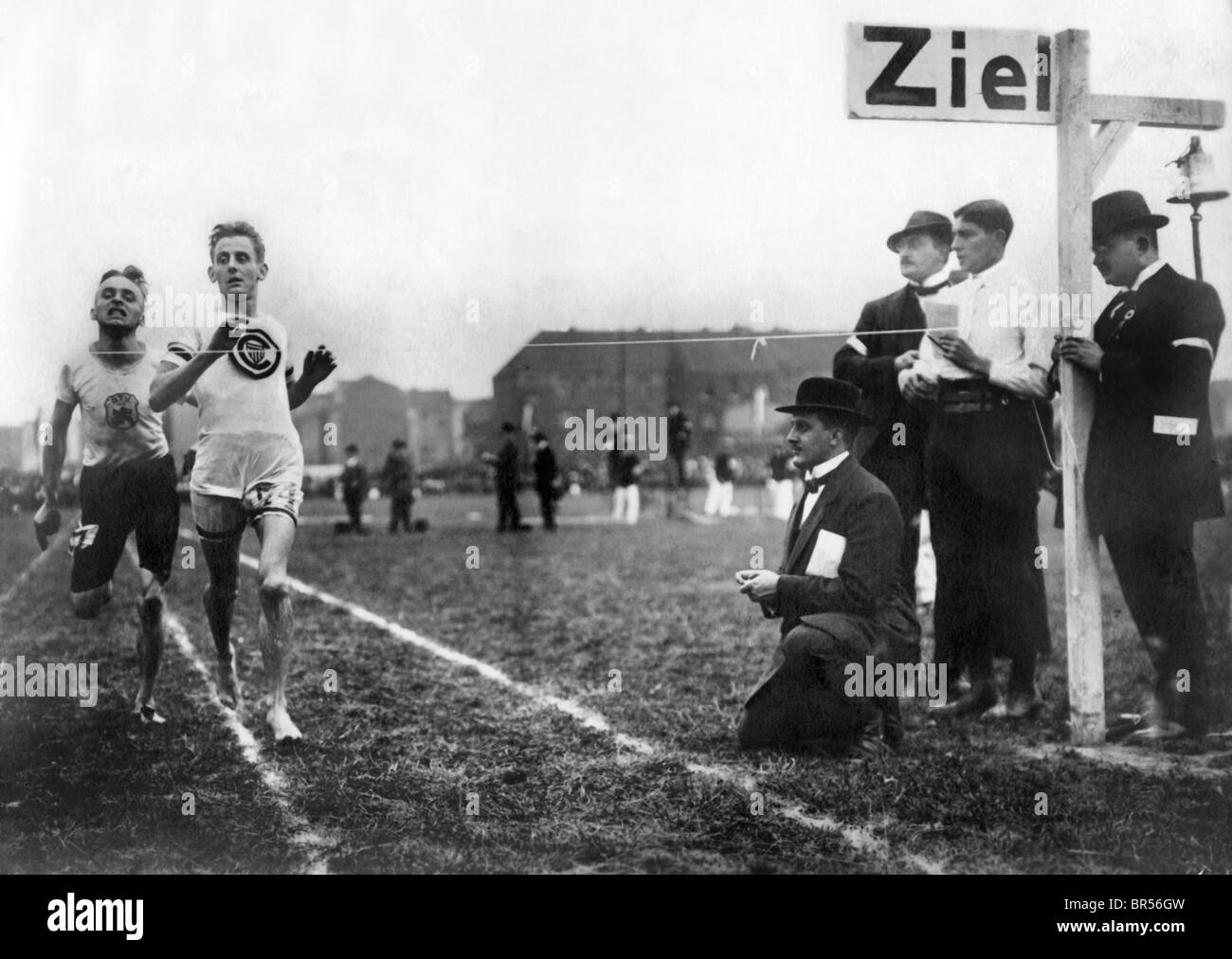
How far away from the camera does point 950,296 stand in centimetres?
426

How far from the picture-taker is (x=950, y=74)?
408cm

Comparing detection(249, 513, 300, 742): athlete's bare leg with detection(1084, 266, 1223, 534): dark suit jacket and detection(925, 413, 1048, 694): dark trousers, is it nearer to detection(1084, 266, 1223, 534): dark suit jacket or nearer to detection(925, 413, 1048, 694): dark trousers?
detection(925, 413, 1048, 694): dark trousers

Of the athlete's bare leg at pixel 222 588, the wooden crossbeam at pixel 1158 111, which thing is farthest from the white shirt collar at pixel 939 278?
the athlete's bare leg at pixel 222 588

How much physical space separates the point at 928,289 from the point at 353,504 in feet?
9.57

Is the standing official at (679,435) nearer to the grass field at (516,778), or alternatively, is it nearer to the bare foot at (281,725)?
the grass field at (516,778)

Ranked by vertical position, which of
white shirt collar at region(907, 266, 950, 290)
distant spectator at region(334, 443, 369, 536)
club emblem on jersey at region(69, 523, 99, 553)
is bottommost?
club emblem on jersey at region(69, 523, 99, 553)

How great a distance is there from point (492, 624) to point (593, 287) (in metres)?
2.30

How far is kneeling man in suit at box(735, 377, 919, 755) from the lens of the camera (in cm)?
399

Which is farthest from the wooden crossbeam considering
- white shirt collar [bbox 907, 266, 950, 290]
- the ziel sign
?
white shirt collar [bbox 907, 266, 950, 290]

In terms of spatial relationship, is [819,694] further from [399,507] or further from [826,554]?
[399,507]

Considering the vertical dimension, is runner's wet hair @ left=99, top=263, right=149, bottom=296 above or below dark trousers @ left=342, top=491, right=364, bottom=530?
above

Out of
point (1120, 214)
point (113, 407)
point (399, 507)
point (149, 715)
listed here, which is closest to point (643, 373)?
point (1120, 214)

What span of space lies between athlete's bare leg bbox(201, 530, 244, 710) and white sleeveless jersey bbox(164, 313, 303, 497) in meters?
0.19
